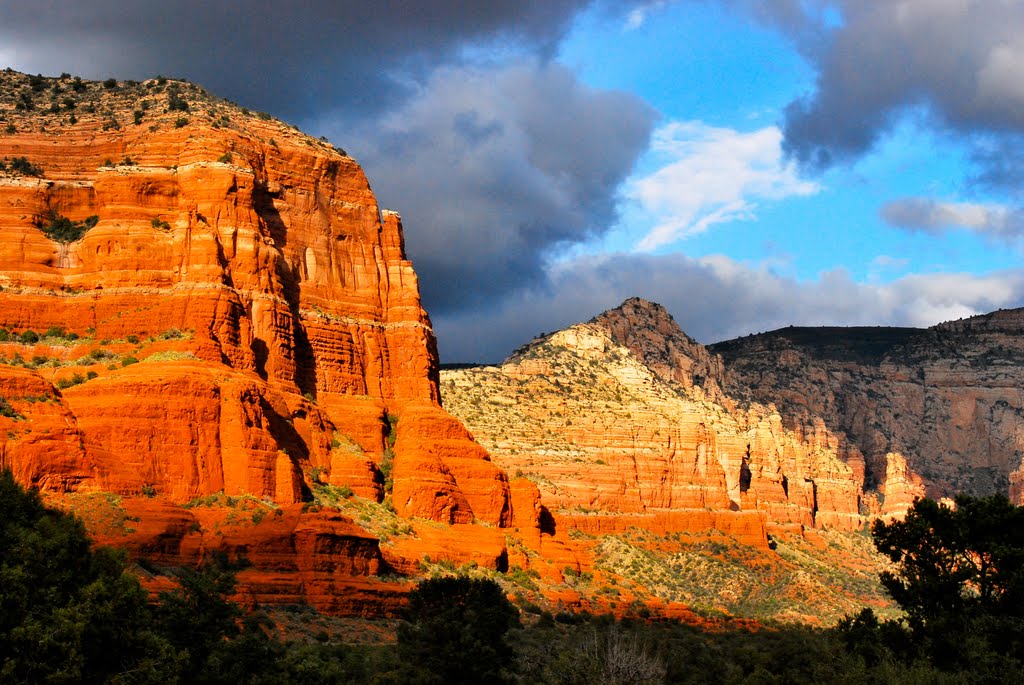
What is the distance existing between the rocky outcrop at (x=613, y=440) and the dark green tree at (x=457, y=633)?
6142 cm

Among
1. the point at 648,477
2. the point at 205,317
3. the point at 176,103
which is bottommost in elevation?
the point at 648,477

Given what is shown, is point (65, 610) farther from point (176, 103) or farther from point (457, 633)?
point (176, 103)

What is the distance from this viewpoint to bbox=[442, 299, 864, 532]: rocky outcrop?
148125 millimetres

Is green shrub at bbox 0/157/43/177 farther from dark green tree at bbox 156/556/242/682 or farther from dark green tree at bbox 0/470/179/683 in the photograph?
dark green tree at bbox 0/470/179/683

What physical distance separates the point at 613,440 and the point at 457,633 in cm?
8679

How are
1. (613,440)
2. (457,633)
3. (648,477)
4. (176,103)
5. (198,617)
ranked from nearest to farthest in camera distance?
(198,617), (457,633), (176,103), (613,440), (648,477)

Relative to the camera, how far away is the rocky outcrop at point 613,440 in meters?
148

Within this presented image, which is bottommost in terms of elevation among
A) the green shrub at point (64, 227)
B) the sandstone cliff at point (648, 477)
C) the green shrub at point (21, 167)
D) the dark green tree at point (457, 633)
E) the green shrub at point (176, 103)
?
the dark green tree at point (457, 633)

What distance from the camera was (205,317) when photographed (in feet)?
279

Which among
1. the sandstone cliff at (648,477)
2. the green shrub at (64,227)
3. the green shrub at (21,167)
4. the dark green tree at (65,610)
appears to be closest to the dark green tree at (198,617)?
the dark green tree at (65,610)

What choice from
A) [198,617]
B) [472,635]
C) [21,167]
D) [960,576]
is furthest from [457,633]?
[21,167]

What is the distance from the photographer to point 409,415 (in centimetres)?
9725

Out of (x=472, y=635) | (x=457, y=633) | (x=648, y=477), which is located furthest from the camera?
(x=648, y=477)

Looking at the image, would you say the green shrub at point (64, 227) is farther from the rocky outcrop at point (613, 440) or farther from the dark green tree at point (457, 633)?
the rocky outcrop at point (613, 440)
